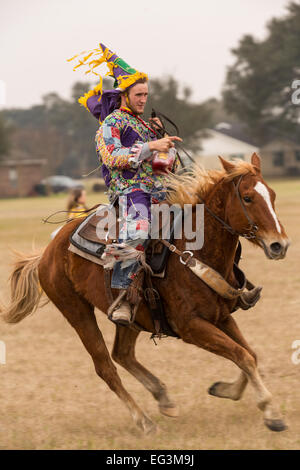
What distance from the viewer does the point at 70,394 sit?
652 centimetres

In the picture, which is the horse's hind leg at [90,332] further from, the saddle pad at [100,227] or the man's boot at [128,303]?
the man's boot at [128,303]

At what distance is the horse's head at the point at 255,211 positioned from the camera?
15.5 ft

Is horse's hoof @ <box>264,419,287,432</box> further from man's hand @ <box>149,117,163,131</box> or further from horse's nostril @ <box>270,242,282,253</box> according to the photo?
man's hand @ <box>149,117,163,131</box>

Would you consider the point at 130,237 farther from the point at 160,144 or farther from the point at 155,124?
the point at 155,124

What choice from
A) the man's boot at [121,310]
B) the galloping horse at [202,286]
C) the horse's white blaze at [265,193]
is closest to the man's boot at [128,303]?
Answer: the man's boot at [121,310]

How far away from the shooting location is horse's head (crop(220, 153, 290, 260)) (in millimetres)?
4717

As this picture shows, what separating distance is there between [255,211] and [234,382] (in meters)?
1.49

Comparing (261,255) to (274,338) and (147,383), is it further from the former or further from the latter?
(147,383)

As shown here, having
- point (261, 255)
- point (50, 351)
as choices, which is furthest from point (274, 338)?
point (261, 255)

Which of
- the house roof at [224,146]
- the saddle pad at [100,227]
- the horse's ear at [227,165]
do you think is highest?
the horse's ear at [227,165]

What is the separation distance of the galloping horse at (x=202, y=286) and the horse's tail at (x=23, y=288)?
0.34 metres

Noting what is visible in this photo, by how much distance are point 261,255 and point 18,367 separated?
972 centimetres

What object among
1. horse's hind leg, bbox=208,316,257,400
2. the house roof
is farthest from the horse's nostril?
the house roof
